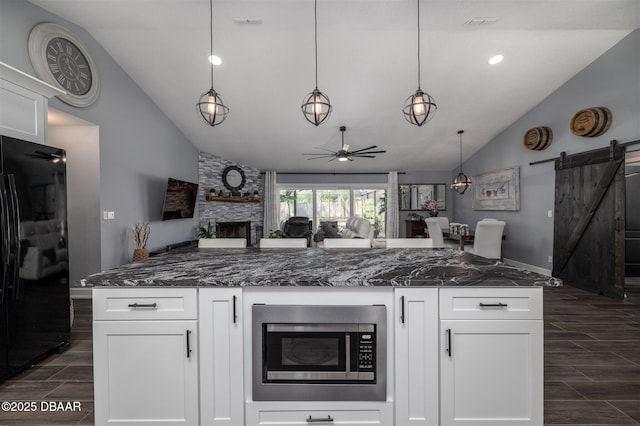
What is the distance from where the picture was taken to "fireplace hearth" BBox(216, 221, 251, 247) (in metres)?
6.80

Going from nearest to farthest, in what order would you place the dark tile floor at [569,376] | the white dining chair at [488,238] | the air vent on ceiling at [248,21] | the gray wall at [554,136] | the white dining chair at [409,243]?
1. the dark tile floor at [569,376]
2. the white dining chair at [409,243]
3. the air vent on ceiling at [248,21]
4. the gray wall at [554,136]
5. the white dining chair at [488,238]

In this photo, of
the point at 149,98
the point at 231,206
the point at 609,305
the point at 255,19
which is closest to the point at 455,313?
the point at 255,19

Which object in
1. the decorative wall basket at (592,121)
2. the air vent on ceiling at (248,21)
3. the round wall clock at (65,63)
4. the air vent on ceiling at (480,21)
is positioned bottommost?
the decorative wall basket at (592,121)

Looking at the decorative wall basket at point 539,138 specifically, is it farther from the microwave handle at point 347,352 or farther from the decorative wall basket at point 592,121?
the microwave handle at point 347,352

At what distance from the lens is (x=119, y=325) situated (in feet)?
4.43

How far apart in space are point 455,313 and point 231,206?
6.53m

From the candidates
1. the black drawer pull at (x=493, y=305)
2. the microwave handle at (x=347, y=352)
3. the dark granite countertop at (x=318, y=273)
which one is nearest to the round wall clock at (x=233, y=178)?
the dark granite countertop at (x=318, y=273)

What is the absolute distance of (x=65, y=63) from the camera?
3139mm

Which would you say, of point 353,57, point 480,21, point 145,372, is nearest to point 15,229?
point 145,372

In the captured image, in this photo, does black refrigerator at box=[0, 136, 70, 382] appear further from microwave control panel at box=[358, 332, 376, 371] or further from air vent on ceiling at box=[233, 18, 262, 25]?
microwave control panel at box=[358, 332, 376, 371]

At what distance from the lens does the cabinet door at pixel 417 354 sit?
4.45 ft

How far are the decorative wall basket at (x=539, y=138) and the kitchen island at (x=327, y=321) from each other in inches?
178

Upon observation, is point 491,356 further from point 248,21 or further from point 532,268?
point 532,268

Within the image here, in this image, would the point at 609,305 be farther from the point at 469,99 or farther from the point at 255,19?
the point at 255,19
